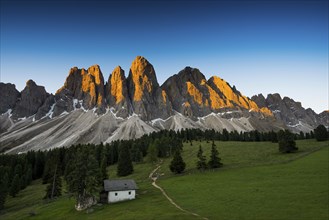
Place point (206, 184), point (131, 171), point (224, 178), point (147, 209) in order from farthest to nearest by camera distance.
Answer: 1. point (131, 171)
2. point (224, 178)
3. point (206, 184)
4. point (147, 209)

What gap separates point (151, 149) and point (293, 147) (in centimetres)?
6024

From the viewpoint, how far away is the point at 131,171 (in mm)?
101062

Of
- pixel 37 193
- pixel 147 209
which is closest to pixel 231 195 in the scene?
pixel 147 209

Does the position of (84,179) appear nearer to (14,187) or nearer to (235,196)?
(235,196)

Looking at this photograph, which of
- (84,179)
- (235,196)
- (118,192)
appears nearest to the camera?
(235,196)

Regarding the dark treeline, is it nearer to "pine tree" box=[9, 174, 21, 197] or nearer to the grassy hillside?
"pine tree" box=[9, 174, 21, 197]

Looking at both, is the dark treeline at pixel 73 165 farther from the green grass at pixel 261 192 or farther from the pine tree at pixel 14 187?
the green grass at pixel 261 192

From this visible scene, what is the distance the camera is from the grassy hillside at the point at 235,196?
128 feet

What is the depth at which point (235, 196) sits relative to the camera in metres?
49.8

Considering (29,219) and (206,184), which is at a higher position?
(206,184)

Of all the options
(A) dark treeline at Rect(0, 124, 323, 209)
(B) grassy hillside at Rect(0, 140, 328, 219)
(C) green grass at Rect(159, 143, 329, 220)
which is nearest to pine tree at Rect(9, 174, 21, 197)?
(A) dark treeline at Rect(0, 124, 323, 209)

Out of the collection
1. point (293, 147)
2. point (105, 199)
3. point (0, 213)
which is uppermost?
point (293, 147)

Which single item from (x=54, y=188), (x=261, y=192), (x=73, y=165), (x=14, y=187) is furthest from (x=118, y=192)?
(x=14, y=187)

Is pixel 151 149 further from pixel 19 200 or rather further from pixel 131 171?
pixel 19 200
